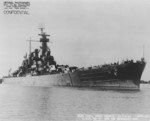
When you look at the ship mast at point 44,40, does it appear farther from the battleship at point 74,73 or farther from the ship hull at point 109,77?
the ship hull at point 109,77

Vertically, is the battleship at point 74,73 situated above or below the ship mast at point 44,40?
below

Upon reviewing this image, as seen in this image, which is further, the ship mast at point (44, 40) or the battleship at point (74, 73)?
the ship mast at point (44, 40)

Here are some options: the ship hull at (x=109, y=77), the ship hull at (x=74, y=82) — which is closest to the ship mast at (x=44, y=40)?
the ship hull at (x=74, y=82)

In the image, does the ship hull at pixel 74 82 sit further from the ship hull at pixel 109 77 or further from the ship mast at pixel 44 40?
the ship mast at pixel 44 40

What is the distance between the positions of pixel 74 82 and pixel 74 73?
1.42 meters

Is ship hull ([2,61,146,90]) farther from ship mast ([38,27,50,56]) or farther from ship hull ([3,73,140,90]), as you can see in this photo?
ship mast ([38,27,50,56])

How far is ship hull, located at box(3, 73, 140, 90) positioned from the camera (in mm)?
35906

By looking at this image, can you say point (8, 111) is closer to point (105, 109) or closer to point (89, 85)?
point (105, 109)

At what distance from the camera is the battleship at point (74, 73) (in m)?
35.6

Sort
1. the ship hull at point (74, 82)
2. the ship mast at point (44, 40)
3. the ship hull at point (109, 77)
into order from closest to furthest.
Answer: the ship hull at point (109, 77)
the ship hull at point (74, 82)
the ship mast at point (44, 40)

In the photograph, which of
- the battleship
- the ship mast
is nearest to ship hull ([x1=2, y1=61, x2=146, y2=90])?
the battleship

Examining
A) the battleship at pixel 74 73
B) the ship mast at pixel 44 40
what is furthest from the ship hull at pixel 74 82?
the ship mast at pixel 44 40

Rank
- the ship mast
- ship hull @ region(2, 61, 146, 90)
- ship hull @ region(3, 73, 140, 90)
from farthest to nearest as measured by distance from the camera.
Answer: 1. the ship mast
2. ship hull @ region(3, 73, 140, 90)
3. ship hull @ region(2, 61, 146, 90)

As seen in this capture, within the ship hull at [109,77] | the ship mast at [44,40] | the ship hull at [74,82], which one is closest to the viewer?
the ship hull at [109,77]
